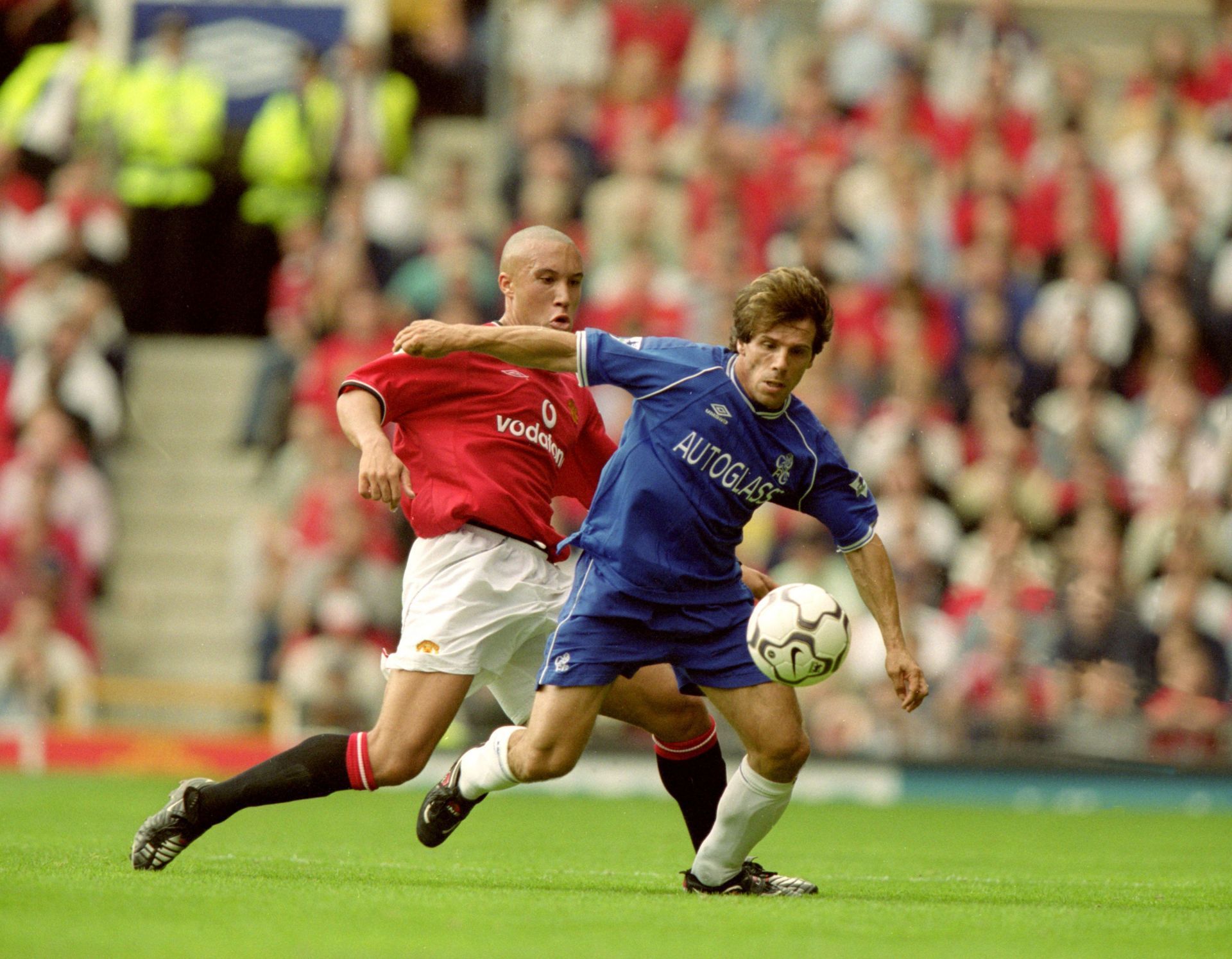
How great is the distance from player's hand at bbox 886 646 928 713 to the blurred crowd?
5793 mm

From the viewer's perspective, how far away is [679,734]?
6.75 metres

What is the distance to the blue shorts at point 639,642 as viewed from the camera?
6.28 m

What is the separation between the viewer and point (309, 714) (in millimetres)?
13023

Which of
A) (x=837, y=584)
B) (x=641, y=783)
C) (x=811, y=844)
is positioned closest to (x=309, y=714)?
(x=641, y=783)

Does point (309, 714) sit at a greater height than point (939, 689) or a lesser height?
lesser

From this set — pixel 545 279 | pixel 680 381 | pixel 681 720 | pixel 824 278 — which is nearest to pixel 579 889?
pixel 681 720

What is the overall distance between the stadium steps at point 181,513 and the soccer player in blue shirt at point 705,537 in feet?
27.7

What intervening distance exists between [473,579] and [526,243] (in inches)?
47.3

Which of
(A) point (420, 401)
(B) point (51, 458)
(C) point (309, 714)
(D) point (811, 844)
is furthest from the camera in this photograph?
(B) point (51, 458)

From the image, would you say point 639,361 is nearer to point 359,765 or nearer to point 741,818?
point 741,818

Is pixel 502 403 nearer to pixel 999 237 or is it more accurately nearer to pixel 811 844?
pixel 811 844

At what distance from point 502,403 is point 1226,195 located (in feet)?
32.4

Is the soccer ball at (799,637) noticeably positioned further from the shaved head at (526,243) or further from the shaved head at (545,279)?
the shaved head at (526,243)

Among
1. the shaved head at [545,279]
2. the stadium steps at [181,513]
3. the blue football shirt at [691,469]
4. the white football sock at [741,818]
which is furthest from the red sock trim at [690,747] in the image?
the stadium steps at [181,513]
